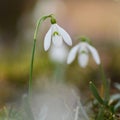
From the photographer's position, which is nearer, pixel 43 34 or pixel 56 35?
pixel 56 35

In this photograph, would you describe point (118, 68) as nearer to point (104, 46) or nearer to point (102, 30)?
point (104, 46)

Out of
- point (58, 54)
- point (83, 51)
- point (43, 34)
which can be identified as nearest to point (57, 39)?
point (83, 51)

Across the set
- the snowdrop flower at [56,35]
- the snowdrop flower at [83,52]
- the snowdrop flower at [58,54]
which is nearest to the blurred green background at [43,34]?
the snowdrop flower at [58,54]

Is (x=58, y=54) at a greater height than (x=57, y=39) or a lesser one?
lesser

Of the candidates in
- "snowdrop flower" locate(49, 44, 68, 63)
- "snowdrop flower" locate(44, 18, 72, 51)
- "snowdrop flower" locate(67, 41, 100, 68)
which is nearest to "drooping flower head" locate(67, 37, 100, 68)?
"snowdrop flower" locate(67, 41, 100, 68)

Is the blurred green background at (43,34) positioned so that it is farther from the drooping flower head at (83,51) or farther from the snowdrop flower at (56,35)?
the snowdrop flower at (56,35)

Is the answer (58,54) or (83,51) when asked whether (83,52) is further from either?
(58,54)

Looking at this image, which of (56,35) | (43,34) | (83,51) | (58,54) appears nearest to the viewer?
(56,35)

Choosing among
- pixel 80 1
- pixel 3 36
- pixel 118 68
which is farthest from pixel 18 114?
pixel 80 1

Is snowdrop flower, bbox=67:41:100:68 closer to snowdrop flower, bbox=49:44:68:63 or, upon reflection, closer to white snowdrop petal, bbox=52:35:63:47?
white snowdrop petal, bbox=52:35:63:47

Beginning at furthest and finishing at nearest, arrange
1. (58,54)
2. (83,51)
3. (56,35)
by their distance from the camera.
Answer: (58,54)
(83,51)
(56,35)
